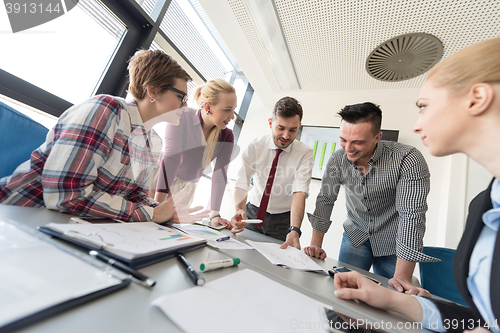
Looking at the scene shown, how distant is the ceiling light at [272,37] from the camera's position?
6.28 ft

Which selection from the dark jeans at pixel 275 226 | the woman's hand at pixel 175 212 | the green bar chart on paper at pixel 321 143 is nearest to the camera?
the woman's hand at pixel 175 212

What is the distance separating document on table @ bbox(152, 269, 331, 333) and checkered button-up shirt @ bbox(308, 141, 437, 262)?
99 cm

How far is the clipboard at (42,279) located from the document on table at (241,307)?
4.3 inches

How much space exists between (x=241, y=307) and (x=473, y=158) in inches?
28.9

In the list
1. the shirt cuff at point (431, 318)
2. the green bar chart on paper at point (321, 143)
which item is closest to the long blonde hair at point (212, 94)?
the shirt cuff at point (431, 318)

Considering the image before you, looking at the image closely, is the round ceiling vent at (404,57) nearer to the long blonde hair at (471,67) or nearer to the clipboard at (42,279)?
the long blonde hair at (471,67)

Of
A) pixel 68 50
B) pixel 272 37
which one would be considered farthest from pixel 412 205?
pixel 68 50

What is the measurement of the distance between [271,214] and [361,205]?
70 centimetres

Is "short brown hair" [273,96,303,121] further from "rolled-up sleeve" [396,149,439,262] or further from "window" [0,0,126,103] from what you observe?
"window" [0,0,126,103]

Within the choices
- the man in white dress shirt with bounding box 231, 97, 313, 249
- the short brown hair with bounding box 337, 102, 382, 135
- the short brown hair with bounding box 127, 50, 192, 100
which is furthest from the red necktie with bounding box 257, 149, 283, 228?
the short brown hair with bounding box 127, 50, 192, 100

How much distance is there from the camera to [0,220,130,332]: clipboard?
10.1 inches

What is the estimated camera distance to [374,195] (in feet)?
4.89

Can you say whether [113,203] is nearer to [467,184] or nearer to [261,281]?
[261,281]

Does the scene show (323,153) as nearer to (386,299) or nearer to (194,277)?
(386,299)
